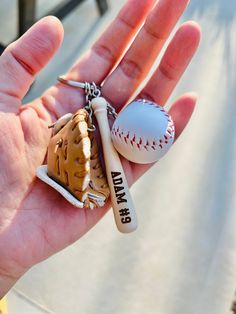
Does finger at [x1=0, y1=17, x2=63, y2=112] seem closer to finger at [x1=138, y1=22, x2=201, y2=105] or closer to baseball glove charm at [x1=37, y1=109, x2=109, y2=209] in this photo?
baseball glove charm at [x1=37, y1=109, x2=109, y2=209]

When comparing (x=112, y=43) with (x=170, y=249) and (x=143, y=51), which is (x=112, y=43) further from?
(x=170, y=249)

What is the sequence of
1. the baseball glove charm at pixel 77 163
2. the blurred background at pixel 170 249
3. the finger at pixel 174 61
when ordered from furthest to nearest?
the blurred background at pixel 170 249 → the finger at pixel 174 61 → the baseball glove charm at pixel 77 163

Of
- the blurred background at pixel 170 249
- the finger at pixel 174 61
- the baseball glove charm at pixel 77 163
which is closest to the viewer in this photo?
the baseball glove charm at pixel 77 163

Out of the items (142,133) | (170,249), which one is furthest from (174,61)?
(170,249)

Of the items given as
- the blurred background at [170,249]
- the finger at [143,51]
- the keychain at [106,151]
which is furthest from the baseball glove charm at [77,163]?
the blurred background at [170,249]

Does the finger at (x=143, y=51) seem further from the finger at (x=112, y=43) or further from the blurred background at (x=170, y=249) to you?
the blurred background at (x=170, y=249)

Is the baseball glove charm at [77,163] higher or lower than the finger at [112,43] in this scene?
lower

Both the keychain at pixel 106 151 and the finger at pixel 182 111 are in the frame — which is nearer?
the keychain at pixel 106 151

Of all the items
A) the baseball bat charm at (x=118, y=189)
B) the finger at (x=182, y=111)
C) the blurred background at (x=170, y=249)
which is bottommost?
the blurred background at (x=170, y=249)
